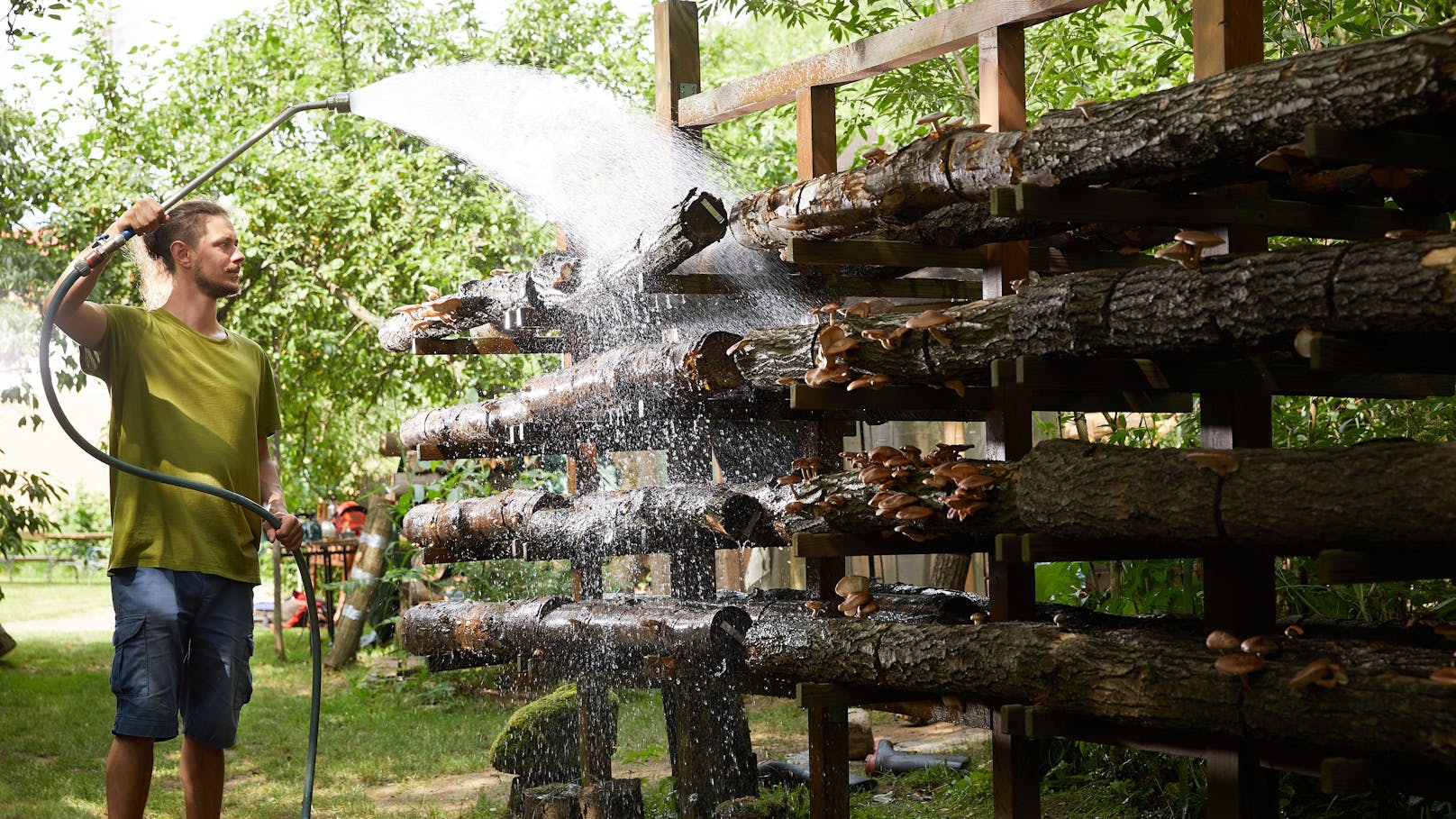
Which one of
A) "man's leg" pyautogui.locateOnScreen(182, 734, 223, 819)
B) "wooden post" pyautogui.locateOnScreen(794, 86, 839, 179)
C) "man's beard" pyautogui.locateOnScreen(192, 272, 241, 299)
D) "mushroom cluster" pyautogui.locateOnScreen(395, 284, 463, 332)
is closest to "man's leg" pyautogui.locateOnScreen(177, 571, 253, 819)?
"man's leg" pyautogui.locateOnScreen(182, 734, 223, 819)

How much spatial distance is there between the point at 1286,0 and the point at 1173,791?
3730 millimetres

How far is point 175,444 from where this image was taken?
14.2ft

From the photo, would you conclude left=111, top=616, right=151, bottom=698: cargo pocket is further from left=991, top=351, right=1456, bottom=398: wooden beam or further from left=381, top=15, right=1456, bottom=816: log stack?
left=991, top=351, right=1456, bottom=398: wooden beam

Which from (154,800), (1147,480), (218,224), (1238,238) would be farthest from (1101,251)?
(154,800)

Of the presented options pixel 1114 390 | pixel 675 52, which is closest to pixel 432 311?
pixel 675 52

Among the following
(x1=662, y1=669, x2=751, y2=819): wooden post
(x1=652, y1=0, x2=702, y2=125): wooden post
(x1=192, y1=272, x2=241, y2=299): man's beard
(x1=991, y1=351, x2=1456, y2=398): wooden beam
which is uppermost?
(x1=652, y1=0, x2=702, y2=125): wooden post

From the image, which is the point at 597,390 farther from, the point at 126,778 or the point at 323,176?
the point at 323,176

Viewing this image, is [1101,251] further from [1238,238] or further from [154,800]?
[154,800]

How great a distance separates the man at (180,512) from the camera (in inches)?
163

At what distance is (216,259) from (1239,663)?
3.28 m

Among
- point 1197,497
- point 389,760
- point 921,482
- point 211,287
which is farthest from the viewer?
point 389,760

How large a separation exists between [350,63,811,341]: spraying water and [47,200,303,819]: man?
1598 millimetres

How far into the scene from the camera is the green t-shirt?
167 inches

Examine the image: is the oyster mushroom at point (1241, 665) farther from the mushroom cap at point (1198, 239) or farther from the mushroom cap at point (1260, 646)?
the mushroom cap at point (1198, 239)
